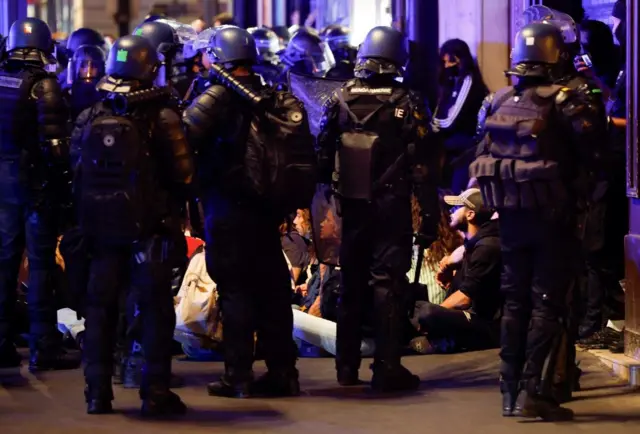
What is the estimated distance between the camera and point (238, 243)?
27.1 ft

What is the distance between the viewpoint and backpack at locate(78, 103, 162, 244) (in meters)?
7.62

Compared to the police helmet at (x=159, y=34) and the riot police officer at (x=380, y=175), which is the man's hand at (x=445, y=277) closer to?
the riot police officer at (x=380, y=175)

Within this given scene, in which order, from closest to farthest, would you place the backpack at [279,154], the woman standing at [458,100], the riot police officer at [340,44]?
the backpack at [279,154] → the woman standing at [458,100] → the riot police officer at [340,44]

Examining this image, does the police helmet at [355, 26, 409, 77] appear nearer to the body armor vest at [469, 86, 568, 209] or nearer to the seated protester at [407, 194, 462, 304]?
the body armor vest at [469, 86, 568, 209]

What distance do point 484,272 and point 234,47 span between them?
240 cm

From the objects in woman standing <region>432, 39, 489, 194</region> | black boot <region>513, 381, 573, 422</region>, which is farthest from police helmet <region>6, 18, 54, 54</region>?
woman standing <region>432, 39, 489, 194</region>

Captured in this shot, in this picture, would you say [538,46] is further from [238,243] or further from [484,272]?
[484,272]

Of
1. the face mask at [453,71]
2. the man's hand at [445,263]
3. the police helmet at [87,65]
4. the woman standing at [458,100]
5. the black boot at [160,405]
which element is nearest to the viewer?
the black boot at [160,405]

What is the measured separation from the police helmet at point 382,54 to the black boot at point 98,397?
88.7 inches

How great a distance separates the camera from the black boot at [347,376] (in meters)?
8.82

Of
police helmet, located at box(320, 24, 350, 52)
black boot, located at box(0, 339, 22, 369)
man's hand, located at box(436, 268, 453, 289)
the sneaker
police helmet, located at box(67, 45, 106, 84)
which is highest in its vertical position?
police helmet, located at box(67, 45, 106, 84)

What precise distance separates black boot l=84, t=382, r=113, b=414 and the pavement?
0.23ft

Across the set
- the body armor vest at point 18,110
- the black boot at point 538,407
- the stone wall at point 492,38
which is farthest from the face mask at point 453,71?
the black boot at point 538,407

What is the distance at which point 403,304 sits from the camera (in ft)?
28.6
